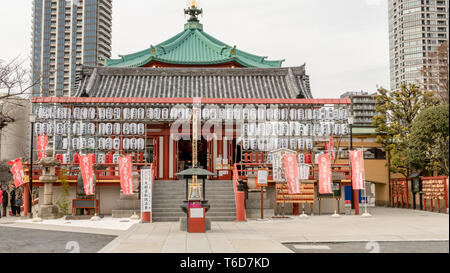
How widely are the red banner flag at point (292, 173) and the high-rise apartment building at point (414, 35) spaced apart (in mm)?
14922

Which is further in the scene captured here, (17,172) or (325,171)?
(17,172)

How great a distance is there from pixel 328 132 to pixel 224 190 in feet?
20.7

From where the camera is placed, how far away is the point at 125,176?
20609mm

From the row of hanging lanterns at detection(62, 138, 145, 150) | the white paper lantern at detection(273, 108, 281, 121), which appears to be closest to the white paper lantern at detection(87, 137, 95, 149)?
the row of hanging lanterns at detection(62, 138, 145, 150)

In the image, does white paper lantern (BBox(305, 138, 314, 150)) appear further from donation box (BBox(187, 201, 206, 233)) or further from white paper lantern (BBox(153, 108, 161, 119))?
donation box (BBox(187, 201, 206, 233))

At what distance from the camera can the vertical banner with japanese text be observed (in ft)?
61.8

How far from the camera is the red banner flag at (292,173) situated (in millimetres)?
20531

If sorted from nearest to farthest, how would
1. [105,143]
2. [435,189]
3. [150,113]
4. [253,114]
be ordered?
[435,189] < [105,143] < [150,113] < [253,114]

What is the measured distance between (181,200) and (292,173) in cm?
536

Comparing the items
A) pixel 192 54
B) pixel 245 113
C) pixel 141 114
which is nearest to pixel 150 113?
pixel 141 114

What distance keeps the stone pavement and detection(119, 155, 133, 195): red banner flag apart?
11.6 ft

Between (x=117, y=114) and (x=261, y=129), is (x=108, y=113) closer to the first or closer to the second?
(x=117, y=114)

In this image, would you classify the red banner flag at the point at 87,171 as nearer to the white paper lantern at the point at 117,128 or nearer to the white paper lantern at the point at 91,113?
the white paper lantern at the point at 117,128

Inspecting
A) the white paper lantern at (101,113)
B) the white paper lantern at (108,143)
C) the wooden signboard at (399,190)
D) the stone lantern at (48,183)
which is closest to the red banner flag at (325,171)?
the wooden signboard at (399,190)
